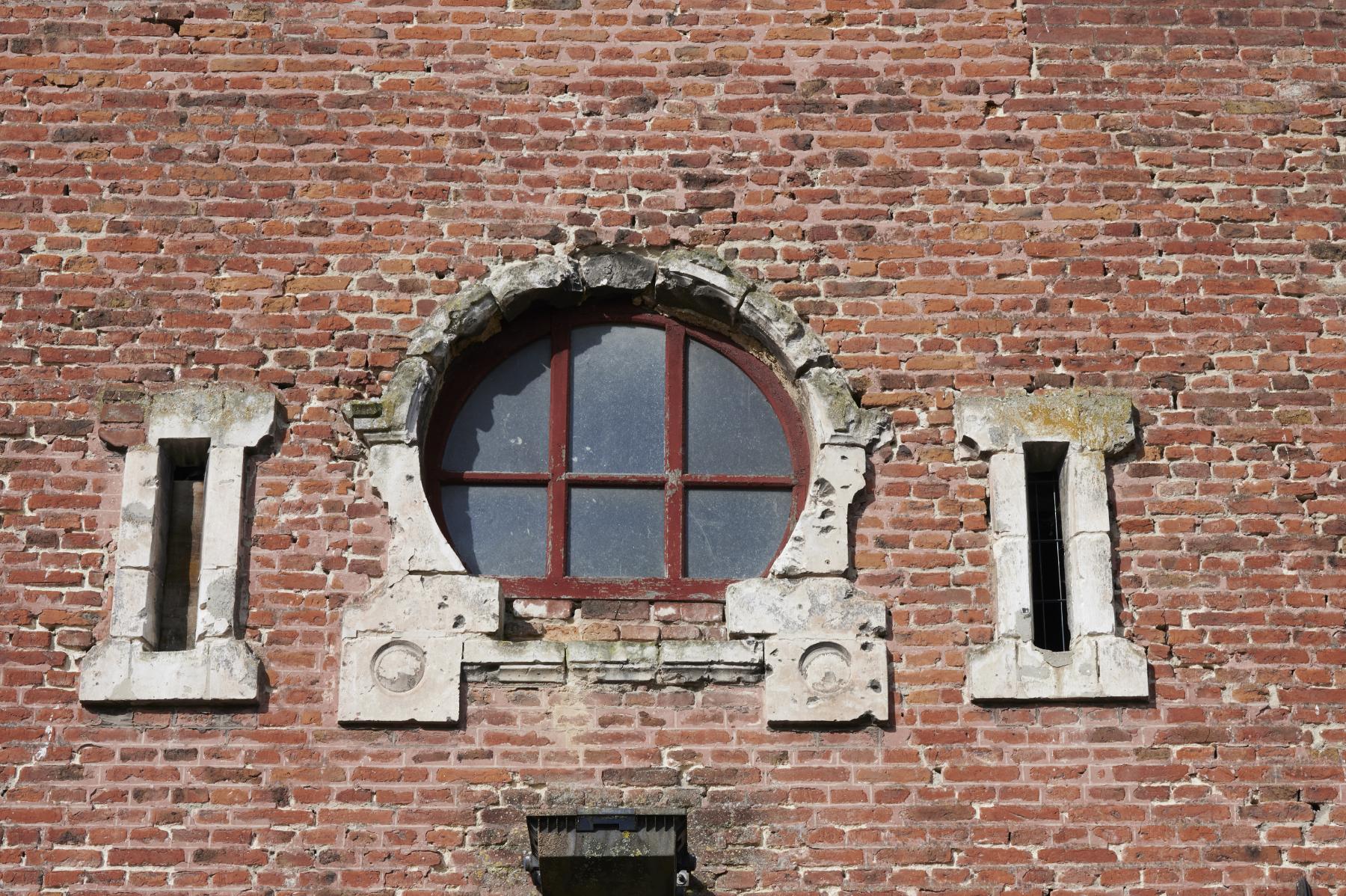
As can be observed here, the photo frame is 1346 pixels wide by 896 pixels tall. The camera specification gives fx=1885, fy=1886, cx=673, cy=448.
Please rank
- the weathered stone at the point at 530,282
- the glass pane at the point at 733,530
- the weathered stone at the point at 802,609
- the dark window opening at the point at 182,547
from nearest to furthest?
the weathered stone at the point at 802,609 < the dark window opening at the point at 182,547 < the glass pane at the point at 733,530 < the weathered stone at the point at 530,282

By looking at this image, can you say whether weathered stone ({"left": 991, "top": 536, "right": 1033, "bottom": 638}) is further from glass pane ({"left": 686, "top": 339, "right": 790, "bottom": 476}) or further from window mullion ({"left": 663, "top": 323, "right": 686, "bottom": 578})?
window mullion ({"left": 663, "top": 323, "right": 686, "bottom": 578})

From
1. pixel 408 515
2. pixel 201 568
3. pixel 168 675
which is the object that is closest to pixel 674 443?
pixel 408 515

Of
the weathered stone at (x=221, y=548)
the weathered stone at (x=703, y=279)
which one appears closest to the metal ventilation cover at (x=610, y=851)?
the weathered stone at (x=221, y=548)

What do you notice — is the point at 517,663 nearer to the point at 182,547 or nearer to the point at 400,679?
the point at 400,679

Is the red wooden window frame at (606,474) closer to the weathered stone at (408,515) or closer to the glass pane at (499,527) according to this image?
the glass pane at (499,527)

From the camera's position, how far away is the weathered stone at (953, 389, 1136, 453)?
24.7ft

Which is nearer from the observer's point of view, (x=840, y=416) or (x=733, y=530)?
(x=840, y=416)

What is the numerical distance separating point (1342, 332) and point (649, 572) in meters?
3.02

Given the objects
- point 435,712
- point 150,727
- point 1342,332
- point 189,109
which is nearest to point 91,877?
point 150,727

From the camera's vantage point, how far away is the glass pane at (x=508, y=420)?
770cm

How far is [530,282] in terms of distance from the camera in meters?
7.71

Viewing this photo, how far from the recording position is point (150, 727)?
23.2ft

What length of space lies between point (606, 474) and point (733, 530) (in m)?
0.56

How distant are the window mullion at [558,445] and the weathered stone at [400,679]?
23.3 inches
